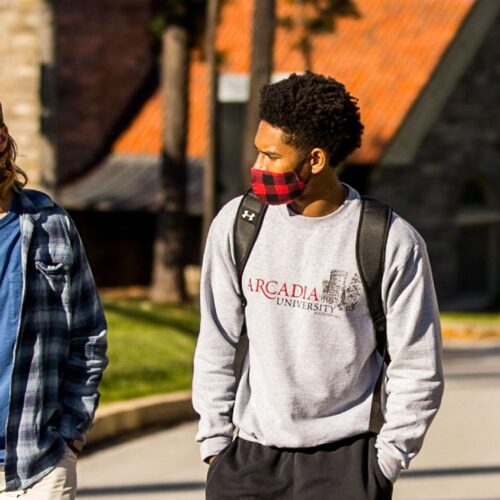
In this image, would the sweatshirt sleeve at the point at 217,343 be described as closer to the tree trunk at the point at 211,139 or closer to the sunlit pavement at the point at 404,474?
the sunlit pavement at the point at 404,474

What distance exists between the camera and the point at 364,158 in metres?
24.9

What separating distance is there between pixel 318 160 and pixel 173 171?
57.4 feet

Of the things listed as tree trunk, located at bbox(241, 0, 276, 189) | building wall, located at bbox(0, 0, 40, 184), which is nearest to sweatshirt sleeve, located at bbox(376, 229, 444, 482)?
tree trunk, located at bbox(241, 0, 276, 189)

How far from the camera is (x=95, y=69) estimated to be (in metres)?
28.0

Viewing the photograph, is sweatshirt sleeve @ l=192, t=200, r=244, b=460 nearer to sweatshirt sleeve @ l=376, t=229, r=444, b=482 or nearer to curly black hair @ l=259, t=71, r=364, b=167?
curly black hair @ l=259, t=71, r=364, b=167

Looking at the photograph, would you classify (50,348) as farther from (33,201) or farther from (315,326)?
(315,326)

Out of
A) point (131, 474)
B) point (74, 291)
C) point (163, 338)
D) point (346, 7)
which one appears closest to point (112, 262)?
point (346, 7)

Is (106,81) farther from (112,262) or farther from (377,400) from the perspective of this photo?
(377,400)

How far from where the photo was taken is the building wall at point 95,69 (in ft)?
90.2

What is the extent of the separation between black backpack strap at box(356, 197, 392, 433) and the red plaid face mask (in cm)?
20

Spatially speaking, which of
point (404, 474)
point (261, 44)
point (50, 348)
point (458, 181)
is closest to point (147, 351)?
point (261, 44)

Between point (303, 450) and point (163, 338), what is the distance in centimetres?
1127

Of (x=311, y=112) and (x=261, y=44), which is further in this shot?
(x=261, y=44)

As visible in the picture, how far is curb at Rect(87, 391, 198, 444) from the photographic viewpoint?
36.7 feet
